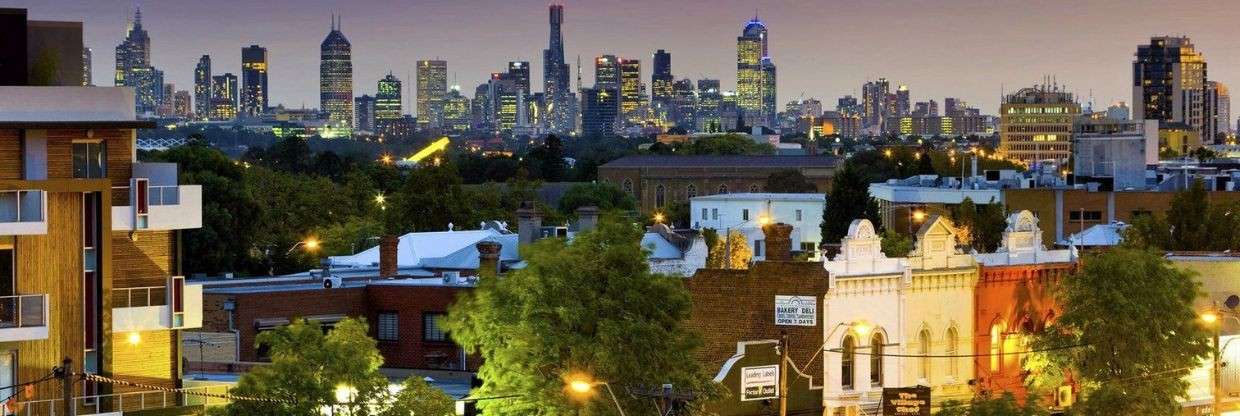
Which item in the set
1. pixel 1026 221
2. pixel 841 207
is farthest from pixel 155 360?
pixel 841 207

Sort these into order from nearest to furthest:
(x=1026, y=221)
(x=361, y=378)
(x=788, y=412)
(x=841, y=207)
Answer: (x=361, y=378) < (x=788, y=412) < (x=1026, y=221) < (x=841, y=207)

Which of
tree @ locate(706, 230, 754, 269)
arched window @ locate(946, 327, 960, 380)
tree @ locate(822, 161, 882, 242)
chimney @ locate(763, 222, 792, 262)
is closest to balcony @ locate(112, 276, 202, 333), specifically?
chimney @ locate(763, 222, 792, 262)

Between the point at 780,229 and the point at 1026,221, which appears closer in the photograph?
the point at 780,229

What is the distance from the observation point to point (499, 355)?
5372 cm

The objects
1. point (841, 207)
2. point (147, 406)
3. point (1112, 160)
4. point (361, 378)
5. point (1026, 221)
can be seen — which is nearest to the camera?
point (361, 378)

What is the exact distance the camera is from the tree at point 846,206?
140 meters

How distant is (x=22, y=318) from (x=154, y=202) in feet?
13.8

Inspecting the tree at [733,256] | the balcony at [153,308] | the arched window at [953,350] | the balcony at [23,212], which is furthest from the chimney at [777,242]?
the balcony at [23,212]

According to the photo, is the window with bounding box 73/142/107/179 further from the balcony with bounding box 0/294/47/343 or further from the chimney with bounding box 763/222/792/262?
the chimney with bounding box 763/222/792/262

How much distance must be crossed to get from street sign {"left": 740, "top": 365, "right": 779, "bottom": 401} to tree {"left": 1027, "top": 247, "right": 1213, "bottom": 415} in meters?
9.25

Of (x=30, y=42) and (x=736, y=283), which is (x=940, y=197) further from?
(x=30, y=42)

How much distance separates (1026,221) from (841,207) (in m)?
68.9

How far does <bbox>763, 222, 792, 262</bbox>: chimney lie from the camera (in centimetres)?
6284

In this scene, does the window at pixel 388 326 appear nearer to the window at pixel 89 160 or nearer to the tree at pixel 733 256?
the tree at pixel 733 256
